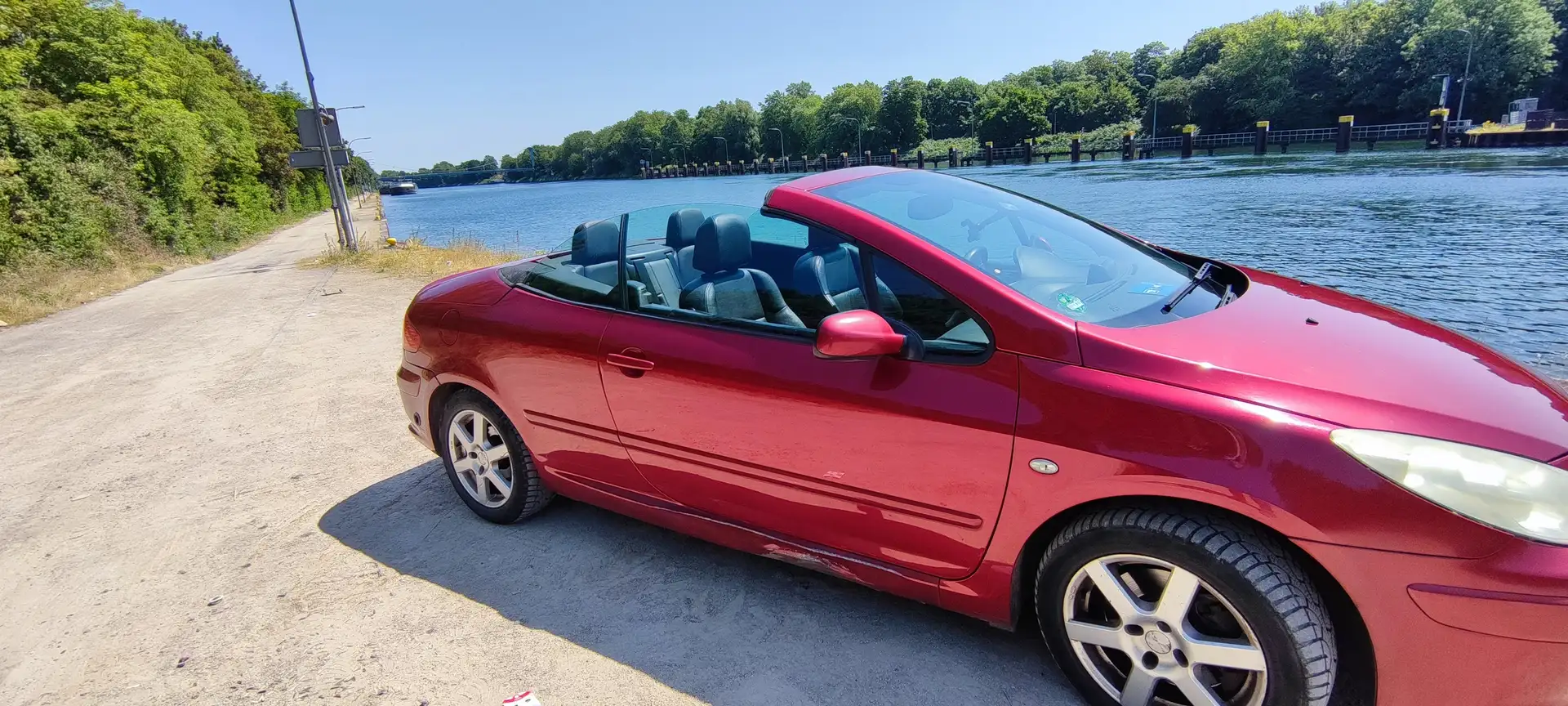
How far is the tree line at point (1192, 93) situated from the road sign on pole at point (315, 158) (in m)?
87.1

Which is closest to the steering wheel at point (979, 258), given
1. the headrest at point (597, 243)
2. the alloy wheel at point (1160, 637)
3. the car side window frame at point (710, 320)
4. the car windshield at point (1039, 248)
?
the car windshield at point (1039, 248)

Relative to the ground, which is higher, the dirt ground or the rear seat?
the rear seat

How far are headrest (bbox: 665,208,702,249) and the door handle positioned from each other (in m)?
0.55

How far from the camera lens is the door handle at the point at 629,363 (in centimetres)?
281

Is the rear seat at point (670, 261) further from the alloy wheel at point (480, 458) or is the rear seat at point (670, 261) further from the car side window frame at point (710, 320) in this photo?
the alloy wheel at point (480, 458)

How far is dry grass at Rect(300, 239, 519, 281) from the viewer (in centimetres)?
1431

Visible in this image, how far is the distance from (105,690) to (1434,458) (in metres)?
3.98

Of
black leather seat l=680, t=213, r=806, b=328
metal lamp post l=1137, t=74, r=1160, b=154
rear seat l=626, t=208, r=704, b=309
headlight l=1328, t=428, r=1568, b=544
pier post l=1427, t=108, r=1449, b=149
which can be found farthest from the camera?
metal lamp post l=1137, t=74, r=1160, b=154

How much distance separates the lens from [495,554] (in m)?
3.39

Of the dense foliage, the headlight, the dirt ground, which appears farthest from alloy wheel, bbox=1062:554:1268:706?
the dense foliage

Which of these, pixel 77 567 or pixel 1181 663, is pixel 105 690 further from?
pixel 1181 663

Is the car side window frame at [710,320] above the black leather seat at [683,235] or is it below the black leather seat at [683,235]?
below

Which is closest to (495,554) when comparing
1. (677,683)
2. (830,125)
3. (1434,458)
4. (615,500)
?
(615,500)

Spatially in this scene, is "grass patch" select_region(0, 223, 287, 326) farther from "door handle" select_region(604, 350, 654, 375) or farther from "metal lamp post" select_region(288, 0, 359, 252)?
"door handle" select_region(604, 350, 654, 375)
